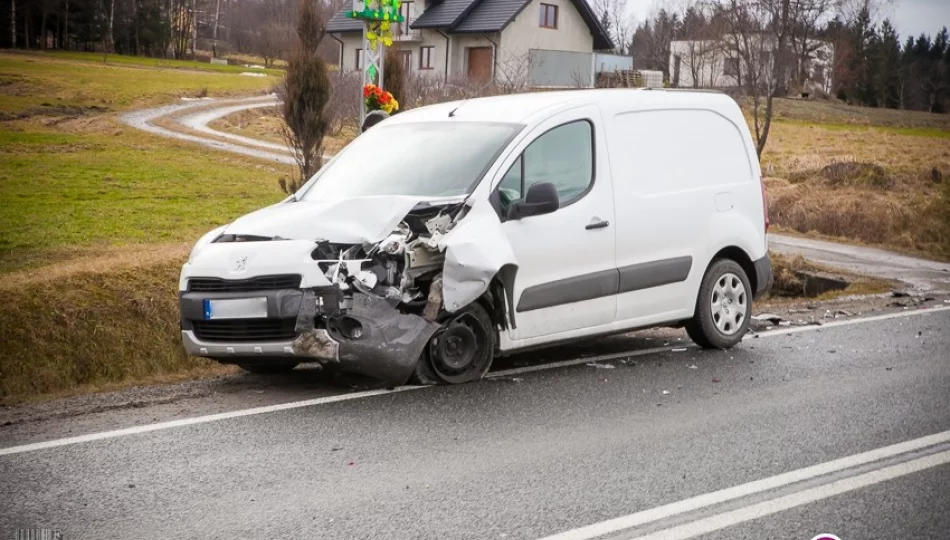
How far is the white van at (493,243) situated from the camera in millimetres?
7164

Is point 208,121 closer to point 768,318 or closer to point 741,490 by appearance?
point 768,318

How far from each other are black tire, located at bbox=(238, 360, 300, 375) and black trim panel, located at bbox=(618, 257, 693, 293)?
2648 mm

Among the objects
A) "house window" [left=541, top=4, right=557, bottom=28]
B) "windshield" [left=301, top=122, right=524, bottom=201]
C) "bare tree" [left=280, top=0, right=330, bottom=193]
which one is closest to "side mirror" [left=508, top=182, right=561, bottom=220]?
"windshield" [left=301, top=122, right=524, bottom=201]

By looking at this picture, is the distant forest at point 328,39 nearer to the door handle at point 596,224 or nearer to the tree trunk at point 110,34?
the tree trunk at point 110,34

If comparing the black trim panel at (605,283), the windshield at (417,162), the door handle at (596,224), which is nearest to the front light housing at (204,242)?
the windshield at (417,162)

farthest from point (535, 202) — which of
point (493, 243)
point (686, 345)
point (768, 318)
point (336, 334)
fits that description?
point (768, 318)

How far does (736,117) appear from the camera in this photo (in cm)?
957

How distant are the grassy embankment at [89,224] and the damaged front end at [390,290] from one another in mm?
1916

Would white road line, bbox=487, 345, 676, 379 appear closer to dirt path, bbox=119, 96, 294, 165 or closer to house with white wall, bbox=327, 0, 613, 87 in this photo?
dirt path, bbox=119, 96, 294, 165

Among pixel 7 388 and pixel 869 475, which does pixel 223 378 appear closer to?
pixel 7 388

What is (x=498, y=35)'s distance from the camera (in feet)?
160

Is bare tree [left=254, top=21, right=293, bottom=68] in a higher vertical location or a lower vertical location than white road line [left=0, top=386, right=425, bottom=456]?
higher

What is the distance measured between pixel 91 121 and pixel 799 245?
23120 millimetres

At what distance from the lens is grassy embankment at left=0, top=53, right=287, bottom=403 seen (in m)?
10.5
